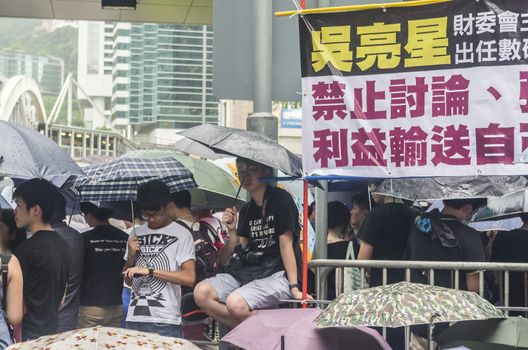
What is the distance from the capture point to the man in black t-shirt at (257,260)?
22.7 feet

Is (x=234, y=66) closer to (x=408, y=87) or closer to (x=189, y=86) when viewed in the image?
(x=408, y=87)

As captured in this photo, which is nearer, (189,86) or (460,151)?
(460,151)

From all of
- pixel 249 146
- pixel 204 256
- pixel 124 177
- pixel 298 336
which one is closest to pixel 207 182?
pixel 124 177

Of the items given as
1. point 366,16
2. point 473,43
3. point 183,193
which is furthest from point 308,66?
point 183,193

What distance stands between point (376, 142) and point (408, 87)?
0.45 m

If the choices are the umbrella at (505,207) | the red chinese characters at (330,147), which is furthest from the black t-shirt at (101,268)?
the umbrella at (505,207)

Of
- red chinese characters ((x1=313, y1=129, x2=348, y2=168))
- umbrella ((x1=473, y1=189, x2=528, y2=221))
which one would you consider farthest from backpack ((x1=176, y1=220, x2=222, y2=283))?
umbrella ((x1=473, y1=189, x2=528, y2=221))

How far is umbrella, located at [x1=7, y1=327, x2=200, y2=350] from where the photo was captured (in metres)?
4.28

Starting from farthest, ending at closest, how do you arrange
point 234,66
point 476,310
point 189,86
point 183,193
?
point 189,86 < point 183,193 < point 234,66 < point 476,310

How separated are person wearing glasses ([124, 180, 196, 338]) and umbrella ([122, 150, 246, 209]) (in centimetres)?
320

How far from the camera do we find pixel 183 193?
8.47 metres

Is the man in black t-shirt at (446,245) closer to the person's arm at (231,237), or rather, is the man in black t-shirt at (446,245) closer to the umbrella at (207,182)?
the person's arm at (231,237)

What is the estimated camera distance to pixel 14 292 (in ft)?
19.7

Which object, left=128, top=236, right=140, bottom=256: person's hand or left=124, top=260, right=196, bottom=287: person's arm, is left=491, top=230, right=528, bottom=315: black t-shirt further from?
left=128, top=236, right=140, bottom=256: person's hand
